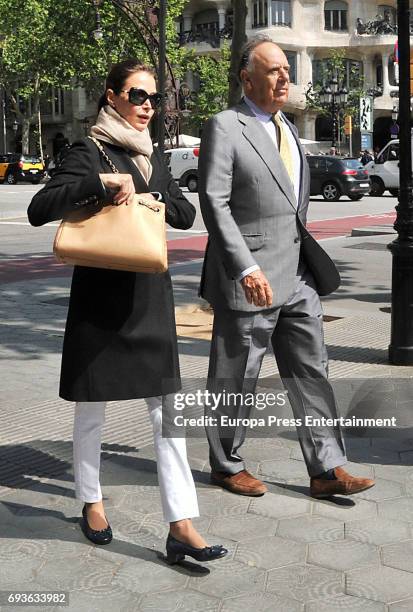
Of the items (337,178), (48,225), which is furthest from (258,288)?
(337,178)

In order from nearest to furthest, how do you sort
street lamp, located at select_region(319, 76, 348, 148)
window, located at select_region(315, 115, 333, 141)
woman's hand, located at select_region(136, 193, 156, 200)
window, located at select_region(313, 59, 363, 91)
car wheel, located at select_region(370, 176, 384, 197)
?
woman's hand, located at select_region(136, 193, 156, 200), car wheel, located at select_region(370, 176, 384, 197), street lamp, located at select_region(319, 76, 348, 148), window, located at select_region(313, 59, 363, 91), window, located at select_region(315, 115, 333, 141)

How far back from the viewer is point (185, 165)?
36.0m

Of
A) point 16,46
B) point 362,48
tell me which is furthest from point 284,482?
point 362,48

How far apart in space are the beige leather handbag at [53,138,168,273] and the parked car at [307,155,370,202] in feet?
85.1

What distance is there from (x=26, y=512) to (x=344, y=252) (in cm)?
1162

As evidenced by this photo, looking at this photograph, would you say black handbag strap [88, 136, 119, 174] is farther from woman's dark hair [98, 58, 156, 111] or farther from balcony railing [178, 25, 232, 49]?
balcony railing [178, 25, 232, 49]

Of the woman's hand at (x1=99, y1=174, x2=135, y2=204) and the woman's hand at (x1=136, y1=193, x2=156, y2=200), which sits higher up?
the woman's hand at (x1=99, y1=174, x2=135, y2=204)

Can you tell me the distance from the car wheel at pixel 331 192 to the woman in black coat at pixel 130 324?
26253 millimetres

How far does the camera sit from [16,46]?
53.4m

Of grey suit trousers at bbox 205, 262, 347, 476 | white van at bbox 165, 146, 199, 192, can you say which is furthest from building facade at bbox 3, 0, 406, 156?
grey suit trousers at bbox 205, 262, 347, 476

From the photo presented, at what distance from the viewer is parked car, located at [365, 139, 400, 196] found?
32.0 m

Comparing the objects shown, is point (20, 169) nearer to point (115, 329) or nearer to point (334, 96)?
point (334, 96)

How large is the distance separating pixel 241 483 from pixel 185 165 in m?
32.4

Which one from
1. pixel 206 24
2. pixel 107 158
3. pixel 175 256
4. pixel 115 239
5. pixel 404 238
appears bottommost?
pixel 175 256
